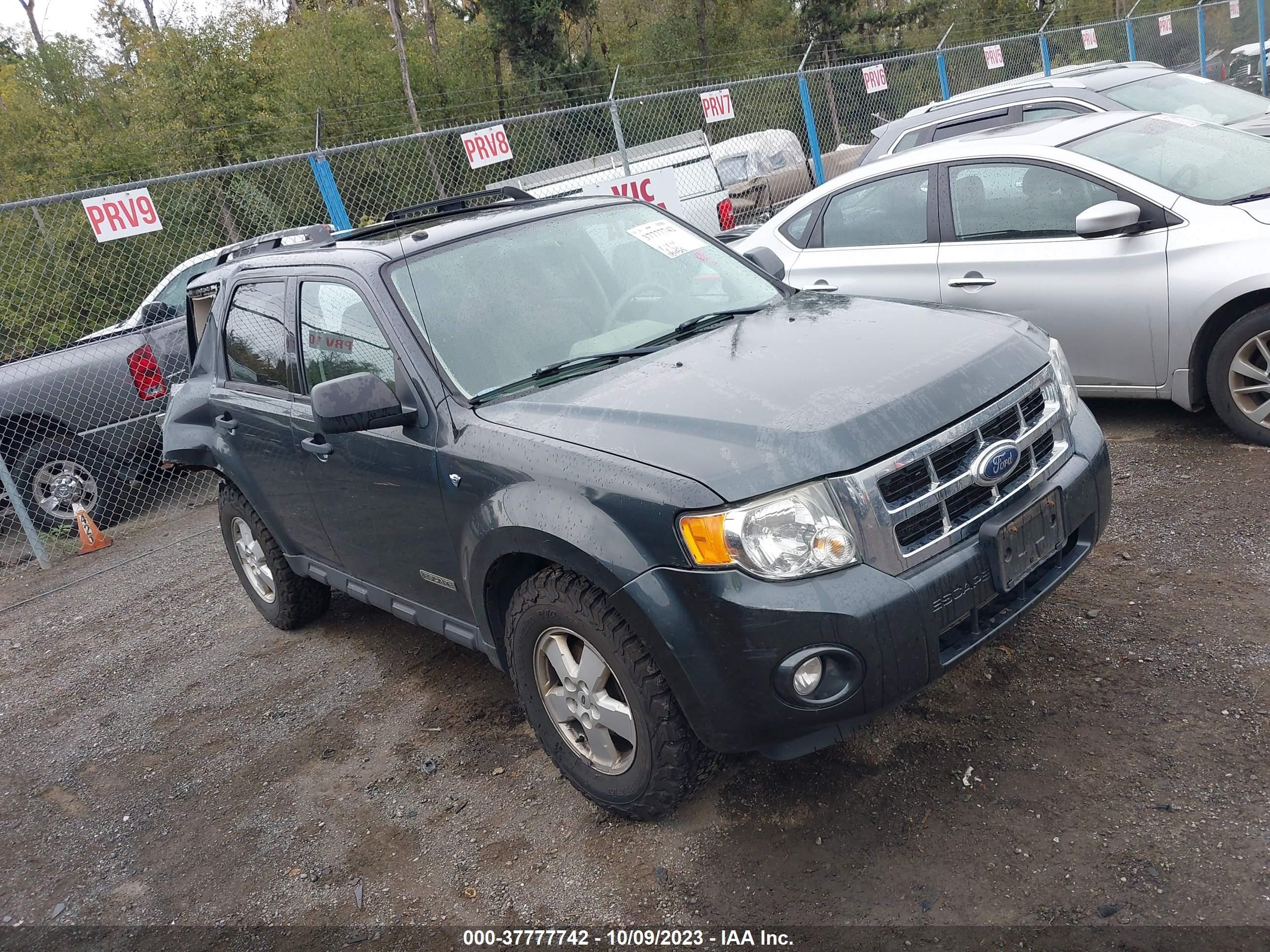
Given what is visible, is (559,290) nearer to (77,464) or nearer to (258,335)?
(258,335)

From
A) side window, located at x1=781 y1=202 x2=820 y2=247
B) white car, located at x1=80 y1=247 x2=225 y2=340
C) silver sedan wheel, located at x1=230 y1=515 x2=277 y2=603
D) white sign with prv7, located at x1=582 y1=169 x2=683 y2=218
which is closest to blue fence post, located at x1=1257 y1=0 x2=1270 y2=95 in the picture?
white sign with prv7, located at x1=582 y1=169 x2=683 y2=218

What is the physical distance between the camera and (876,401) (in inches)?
110

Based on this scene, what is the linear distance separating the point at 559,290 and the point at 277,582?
2.43 metres

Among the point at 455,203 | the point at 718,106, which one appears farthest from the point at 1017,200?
the point at 718,106

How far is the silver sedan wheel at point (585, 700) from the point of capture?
9.95 feet

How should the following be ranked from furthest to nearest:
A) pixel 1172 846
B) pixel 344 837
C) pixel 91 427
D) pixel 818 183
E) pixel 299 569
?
1. pixel 818 183
2. pixel 91 427
3. pixel 299 569
4. pixel 344 837
5. pixel 1172 846

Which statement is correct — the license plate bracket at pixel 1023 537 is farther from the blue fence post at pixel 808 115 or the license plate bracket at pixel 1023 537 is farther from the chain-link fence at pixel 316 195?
the blue fence post at pixel 808 115

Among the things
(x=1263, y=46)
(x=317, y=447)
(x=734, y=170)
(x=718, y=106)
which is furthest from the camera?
(x=734, y=170)

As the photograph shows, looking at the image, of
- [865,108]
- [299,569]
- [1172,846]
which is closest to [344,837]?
[299,569]

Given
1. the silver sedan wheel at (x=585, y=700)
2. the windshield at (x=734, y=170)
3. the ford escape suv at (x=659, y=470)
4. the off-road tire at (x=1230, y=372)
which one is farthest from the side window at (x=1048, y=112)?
the windshield at (x=734, y=170)

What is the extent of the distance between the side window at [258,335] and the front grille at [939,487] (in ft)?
8.80

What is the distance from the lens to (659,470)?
2701 mm

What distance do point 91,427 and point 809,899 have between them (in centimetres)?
765

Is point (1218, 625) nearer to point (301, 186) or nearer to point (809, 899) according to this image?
point (809, 899)
